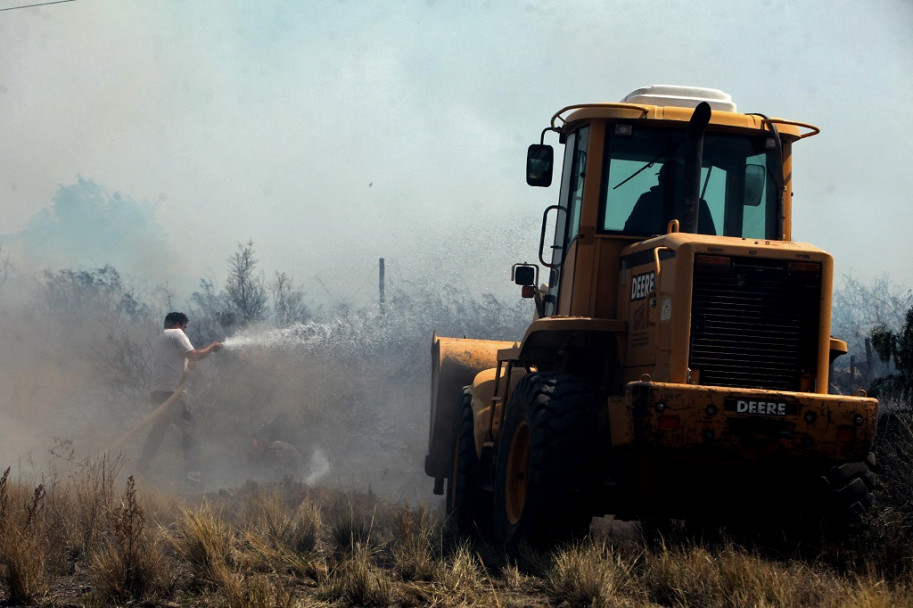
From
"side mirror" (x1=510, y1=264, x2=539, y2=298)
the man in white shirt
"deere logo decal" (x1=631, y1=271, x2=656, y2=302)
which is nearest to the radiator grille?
"deere logo decal" (x1=631, y1=271, x2=656, y2=302)

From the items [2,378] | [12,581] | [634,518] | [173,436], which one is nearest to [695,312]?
[634,518]

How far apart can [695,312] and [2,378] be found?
13.6 m

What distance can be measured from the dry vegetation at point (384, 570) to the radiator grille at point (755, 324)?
1.14 metres

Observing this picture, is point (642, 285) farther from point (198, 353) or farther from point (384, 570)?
point (198, 353)

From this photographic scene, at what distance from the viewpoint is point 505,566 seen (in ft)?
23.2

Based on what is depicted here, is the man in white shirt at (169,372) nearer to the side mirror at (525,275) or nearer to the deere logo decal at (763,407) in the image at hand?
the side mirror at (525,275)

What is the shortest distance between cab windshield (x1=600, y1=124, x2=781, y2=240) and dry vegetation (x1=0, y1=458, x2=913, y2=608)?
2.39 meters

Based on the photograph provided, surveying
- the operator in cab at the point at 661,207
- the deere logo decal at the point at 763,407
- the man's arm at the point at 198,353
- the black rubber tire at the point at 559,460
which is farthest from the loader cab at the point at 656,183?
the man's arm at the point at 198,353

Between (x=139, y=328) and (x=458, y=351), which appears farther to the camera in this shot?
(x=139, y=328)

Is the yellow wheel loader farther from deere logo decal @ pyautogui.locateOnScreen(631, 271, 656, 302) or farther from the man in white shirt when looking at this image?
the man in white shirt

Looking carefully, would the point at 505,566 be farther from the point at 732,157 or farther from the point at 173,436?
the point at 173,436

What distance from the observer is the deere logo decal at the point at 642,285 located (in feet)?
23.9

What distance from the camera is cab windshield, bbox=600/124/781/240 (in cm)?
808

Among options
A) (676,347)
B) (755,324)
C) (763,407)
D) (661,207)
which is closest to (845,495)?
(763,407)
